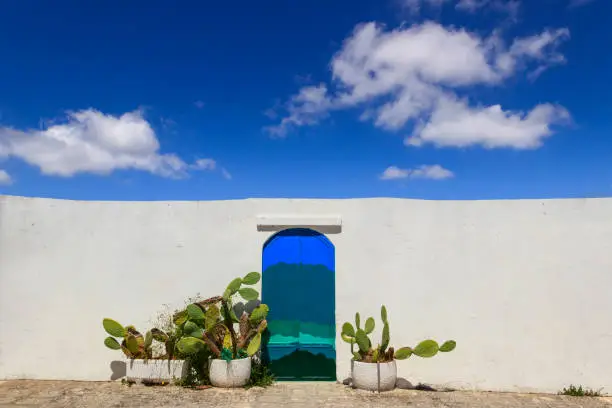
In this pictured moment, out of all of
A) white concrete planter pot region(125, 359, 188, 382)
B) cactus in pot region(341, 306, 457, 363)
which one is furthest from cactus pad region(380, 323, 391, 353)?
white concrete planter pot region(125, 359, 188, 382)

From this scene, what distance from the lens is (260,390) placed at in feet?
21.5

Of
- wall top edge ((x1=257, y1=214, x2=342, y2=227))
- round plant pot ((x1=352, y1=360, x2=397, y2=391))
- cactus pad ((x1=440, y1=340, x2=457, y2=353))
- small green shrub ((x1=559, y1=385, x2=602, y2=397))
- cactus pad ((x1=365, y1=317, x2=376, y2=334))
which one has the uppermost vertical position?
wall top edge ((x1=257, y1=214, x2=342, y2=227))

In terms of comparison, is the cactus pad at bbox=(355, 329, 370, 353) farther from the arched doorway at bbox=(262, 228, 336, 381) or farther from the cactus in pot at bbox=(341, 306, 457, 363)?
the arched doorway at bbox=(262, 228, 336, 381)

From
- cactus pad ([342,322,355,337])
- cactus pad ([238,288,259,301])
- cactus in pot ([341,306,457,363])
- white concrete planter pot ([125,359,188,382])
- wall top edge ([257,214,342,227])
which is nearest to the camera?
cactus in pot ([341,306,457,363])

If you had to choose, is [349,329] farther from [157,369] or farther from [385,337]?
[157,369]

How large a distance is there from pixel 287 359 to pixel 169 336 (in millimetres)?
1682

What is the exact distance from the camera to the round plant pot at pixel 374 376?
648cm

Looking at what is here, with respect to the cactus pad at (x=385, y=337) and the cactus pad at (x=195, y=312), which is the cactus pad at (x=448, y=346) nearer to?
the cactus pad at (x=385, y=337)

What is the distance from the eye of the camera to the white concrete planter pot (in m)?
Result: 6.70

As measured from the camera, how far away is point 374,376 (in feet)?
21.2

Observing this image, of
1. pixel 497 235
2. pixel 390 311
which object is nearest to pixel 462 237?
pixel 497 235

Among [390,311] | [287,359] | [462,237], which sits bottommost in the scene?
[287,359]

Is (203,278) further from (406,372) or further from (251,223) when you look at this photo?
(406,372)

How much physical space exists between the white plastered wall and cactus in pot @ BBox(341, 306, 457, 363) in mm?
383
